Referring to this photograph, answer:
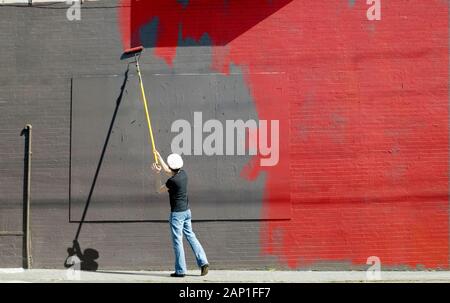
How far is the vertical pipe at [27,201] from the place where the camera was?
9438 millimetres

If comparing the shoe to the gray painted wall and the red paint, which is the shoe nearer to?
the gray painted wall

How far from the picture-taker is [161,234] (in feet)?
30.8

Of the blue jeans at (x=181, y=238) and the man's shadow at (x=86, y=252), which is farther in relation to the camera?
the man's shadow at (x=86, y=252)

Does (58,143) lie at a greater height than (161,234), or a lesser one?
greater

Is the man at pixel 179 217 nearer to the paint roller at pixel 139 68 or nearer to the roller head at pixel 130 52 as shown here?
the paint roller at pixel 139 68

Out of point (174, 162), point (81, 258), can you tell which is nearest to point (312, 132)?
point (174, 162)

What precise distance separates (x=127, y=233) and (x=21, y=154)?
1.99 m

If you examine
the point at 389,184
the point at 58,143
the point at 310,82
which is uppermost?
the point at 310,82

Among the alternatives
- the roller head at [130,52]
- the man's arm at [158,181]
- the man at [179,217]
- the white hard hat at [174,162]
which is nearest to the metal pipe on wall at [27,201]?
the roller head at [130,52]

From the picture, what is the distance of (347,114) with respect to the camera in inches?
370

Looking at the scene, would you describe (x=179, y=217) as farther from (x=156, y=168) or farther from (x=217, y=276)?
(x=217, y=276)

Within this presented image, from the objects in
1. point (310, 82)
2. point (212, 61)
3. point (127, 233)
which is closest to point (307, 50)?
point (310, 82)

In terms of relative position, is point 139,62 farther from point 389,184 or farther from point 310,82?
point 389,184

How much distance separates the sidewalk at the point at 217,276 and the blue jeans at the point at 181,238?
0.21 metres
